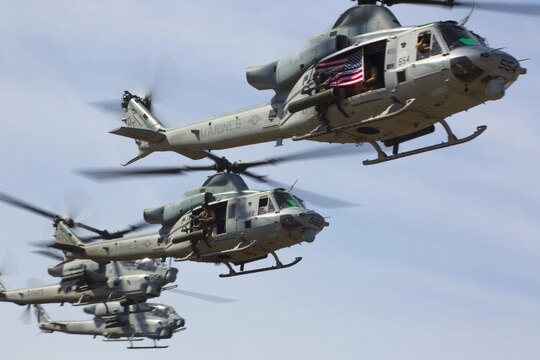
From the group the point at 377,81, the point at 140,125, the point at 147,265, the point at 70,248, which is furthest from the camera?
the point at 147,265

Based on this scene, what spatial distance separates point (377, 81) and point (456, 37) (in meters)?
2.28

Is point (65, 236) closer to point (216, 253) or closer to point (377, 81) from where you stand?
point (216, 253)

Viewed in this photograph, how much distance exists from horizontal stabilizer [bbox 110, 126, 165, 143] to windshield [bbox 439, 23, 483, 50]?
39.2ft

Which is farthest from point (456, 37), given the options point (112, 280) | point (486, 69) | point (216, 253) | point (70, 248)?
point (112, 280)

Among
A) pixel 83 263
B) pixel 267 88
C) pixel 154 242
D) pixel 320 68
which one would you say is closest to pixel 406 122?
pixel 320 68

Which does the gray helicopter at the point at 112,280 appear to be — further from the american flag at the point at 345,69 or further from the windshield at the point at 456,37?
the windshield at the point at 456,37

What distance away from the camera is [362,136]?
83.3ft

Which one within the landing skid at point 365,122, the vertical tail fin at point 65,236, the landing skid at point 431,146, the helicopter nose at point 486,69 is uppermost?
the helicopter nose at point 486,69

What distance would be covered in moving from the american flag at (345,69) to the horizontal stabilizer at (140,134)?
332 inches

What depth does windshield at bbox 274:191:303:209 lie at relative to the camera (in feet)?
102

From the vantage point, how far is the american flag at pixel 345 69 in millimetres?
24312

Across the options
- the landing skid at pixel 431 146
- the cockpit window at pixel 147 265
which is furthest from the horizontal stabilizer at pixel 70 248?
the landing skid at pixel 431 146

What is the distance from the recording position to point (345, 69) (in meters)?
24.6

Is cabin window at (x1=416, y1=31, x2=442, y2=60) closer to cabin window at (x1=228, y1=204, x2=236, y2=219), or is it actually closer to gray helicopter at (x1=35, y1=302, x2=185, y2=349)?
cabin window at (x1=228, y1=204, x2=236, y2=219)
